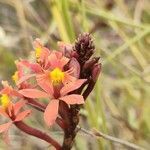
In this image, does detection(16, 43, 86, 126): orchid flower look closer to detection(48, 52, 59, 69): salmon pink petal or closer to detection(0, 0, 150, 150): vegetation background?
detection(48, 52, 59, 69): salmon pink petal

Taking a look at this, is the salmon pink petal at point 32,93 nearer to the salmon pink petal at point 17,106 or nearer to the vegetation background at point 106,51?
the salmon pink petal at point 17,106

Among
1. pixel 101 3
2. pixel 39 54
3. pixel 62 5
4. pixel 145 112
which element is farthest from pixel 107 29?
pixel 39 54

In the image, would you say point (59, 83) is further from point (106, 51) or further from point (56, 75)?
point (106, 51)

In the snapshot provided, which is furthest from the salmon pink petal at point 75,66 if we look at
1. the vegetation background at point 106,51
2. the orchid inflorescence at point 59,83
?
the vegetation background at point 106,51

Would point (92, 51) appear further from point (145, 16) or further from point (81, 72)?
point (145, 16)

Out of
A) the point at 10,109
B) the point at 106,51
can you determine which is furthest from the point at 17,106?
the point at 106,51

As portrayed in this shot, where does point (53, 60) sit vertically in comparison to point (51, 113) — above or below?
above
